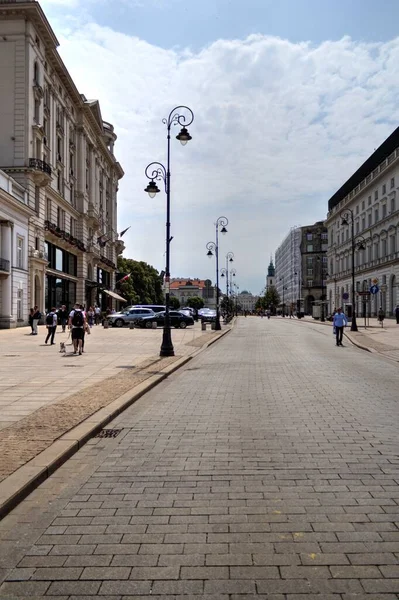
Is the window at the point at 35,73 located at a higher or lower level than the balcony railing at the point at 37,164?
higher

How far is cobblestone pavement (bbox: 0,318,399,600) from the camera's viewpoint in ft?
11.0

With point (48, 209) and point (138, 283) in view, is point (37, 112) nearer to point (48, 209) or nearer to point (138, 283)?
point (48, 209)

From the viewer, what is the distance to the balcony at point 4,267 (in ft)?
119

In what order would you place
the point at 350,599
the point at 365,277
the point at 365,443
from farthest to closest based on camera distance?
1. the point at 365,277
2. the point at 365,443
3. the point at 350,599

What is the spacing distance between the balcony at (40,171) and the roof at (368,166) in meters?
44.1

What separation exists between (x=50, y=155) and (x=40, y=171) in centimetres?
704

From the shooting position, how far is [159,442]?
269 inches

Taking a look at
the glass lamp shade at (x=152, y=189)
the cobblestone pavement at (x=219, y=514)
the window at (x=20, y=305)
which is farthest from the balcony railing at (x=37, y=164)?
the cobblestone pavement at (x=219, y=514)

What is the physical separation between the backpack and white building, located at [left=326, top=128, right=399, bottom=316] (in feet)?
138

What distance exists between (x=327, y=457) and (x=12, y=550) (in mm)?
Result: 3464

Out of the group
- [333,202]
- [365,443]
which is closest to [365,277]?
[333,202]

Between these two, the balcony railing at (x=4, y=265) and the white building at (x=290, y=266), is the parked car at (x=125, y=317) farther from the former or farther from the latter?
the white building at (x=290, y=266)

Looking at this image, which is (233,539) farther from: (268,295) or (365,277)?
(268,295)

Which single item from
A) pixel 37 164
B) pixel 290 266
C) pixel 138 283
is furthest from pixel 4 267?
pixel 290 266
